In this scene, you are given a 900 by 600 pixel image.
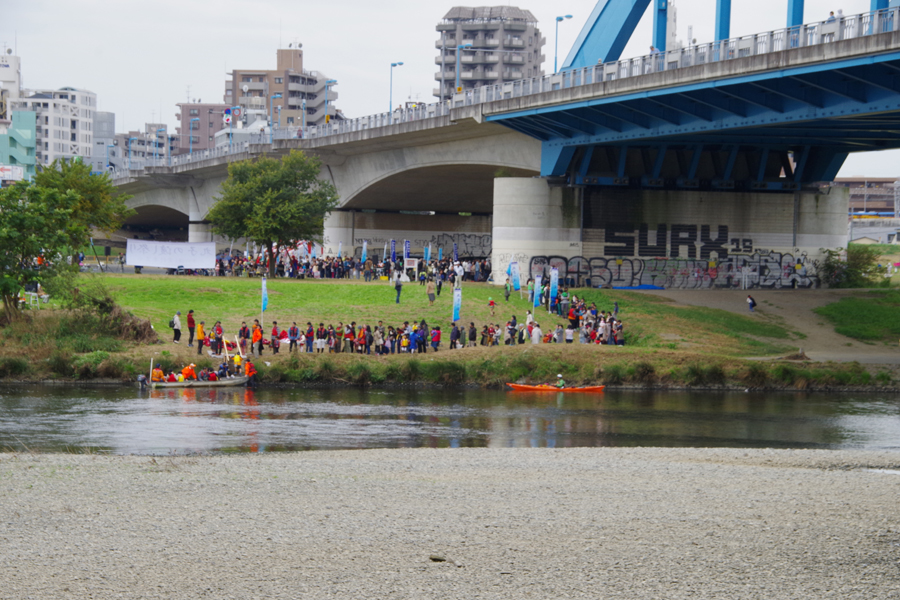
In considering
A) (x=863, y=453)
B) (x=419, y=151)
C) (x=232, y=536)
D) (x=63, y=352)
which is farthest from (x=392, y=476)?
(x=419, y=151)

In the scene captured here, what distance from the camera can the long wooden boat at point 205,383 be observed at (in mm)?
35688

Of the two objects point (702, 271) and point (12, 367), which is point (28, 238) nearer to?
point (12, 367)

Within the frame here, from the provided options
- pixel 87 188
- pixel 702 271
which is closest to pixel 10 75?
pixel 87 188

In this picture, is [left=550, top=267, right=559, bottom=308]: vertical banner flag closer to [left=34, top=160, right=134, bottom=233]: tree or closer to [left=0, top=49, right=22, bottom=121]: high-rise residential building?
[left=34, top=160, right=134, bottom=233]: tree

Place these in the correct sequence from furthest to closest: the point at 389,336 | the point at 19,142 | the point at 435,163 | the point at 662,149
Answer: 1. the point at 19,142
2. the point at 435,163
3. the point at 662,149
4. the point at 389,336

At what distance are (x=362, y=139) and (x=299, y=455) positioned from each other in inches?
1860

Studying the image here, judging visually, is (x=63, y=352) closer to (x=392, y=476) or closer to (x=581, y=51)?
(x=392, y=476)

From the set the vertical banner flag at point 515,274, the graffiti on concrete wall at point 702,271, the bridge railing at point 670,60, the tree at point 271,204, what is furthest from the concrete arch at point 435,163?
the vertical banner flag at point 515,274

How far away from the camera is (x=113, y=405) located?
3153 centimetres

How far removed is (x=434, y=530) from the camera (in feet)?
47.3

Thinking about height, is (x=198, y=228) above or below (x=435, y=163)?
below

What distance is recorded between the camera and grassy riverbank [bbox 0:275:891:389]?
3758 centimetres

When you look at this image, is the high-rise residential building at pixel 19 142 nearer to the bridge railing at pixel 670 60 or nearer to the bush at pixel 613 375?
the bridge railing at pixel 670 60

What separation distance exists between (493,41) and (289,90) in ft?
145
